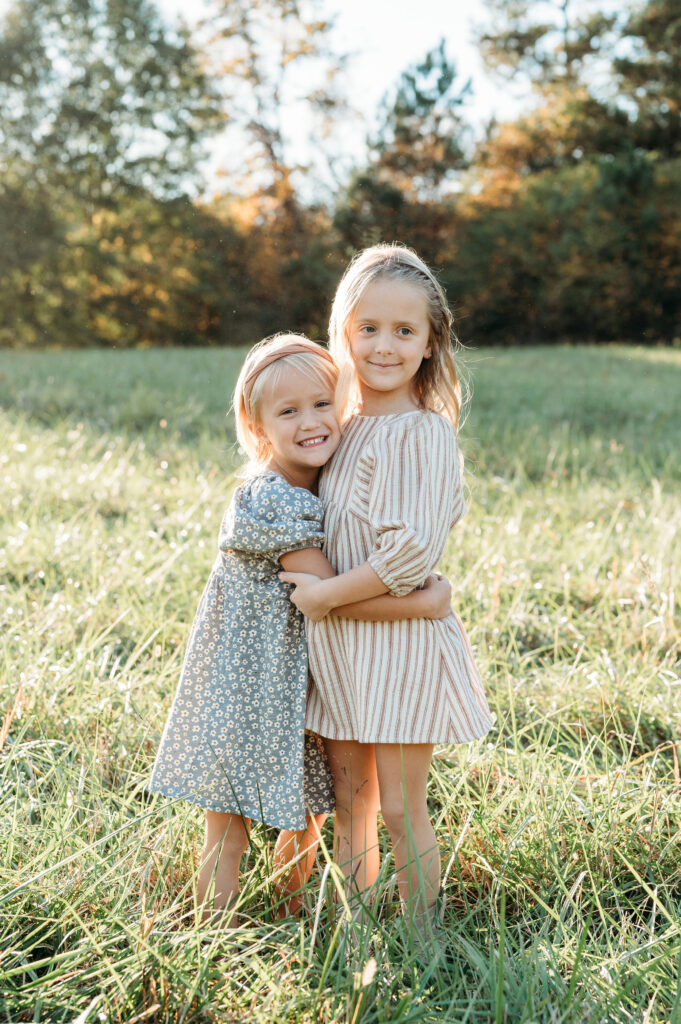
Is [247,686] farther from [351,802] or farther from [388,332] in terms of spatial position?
[388,332]

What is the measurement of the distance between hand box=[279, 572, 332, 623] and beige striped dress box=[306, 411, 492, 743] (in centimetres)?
8

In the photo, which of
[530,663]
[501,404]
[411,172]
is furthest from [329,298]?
[530,663]

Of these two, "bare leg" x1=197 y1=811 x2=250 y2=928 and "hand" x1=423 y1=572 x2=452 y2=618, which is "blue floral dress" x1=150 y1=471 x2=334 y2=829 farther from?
"hand" x1=423 y1=572 x2=452 y2=618

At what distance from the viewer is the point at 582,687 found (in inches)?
105

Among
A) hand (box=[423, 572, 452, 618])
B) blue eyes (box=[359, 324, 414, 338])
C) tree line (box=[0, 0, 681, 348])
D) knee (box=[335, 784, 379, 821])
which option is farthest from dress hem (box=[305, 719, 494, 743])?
tree line (box=[0, 0, 681, 348])

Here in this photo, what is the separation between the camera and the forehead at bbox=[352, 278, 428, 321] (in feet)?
5.89

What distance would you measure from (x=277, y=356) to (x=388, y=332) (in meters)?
0.23

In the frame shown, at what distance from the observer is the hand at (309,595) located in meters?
1.71

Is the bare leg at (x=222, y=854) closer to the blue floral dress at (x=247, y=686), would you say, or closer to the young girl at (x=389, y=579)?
the blue floral dress at (x=247, y=686)

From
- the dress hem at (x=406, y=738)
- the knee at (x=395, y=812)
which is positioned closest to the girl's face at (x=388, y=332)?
the dress hem at (x=406, y=738)

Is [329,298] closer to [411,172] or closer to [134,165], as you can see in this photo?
[411,172]

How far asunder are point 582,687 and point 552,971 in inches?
47.5

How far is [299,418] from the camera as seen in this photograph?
5.94ft

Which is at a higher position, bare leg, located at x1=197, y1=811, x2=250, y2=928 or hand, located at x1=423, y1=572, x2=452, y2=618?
hand, located at x1=423, y1=572, x2=452, y2=618
